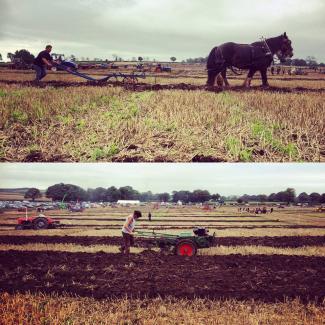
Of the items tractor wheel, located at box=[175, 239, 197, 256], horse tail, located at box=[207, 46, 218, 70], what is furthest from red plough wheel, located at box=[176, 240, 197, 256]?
horse tail, located at box=[207, 46, 218, 70]

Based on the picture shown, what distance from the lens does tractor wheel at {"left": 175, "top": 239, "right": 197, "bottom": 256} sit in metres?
6.72

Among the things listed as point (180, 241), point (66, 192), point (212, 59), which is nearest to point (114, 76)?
point (212, 59)

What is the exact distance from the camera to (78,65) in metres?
6.39

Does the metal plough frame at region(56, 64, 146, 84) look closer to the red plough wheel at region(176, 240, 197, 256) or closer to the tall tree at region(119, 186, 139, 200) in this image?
the tall tree at region(119, 186, 139, 200)

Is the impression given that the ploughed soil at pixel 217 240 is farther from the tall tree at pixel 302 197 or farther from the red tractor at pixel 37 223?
the tall tree at pixel 302 197

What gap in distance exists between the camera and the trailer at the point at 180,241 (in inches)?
252

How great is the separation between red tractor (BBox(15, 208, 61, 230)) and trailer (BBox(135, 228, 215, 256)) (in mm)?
1288

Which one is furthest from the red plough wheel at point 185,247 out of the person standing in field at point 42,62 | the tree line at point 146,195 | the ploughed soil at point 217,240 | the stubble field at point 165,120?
the person standing in field at point 42,62

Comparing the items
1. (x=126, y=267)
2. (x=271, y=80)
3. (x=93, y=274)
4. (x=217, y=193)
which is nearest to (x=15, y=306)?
(x=93, y=274)

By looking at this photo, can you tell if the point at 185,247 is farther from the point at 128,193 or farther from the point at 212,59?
the point at 212,59

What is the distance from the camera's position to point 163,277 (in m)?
5.29

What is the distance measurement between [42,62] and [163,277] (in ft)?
12.2

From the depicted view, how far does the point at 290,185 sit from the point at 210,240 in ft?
6.46

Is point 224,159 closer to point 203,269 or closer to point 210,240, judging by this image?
point 203,269
